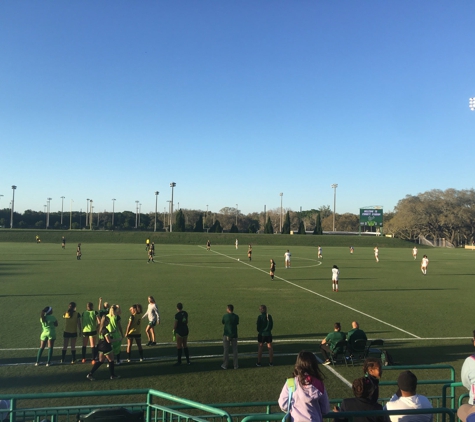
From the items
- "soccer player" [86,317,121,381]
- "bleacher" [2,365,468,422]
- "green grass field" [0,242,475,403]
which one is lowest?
"green grass field" [0,242,475,403]

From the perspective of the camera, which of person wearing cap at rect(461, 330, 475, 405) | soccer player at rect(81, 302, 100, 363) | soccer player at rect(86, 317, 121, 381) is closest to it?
person wearing cap at rect(461, 330, 475, 405)

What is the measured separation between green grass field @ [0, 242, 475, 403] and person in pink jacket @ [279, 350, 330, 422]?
16.0 feet

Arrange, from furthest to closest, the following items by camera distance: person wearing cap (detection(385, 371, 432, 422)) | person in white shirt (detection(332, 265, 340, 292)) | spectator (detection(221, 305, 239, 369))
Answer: person in white shirt (detection(332, 265, 340, 292)) < spectator (detection(221, 305, 239, 369)) < person wearing cap (detection(385, 371, 432, 422))

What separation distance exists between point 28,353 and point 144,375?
3789 millimetres

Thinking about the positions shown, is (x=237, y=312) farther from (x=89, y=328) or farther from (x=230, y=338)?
(x=89, y=328)

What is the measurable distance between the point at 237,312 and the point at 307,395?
45.4 ft

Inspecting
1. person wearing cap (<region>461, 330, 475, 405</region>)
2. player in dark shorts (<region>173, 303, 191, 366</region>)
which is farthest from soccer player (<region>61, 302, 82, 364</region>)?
person wearing cap (<region>461, 330, 475, 405</region>)

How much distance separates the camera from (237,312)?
1781 centimetres

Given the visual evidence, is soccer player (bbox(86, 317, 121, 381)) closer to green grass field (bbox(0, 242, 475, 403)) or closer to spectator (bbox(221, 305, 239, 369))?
green grass field (bbox(0, 242, 475, 403))

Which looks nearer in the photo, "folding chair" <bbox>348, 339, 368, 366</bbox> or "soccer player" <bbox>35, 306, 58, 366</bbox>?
"soccer player" <bbox>35, 306, 58, 366</bbox>

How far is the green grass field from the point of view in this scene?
9.86 m

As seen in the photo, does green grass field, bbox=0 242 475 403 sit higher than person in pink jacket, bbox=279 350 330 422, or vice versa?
person in pink jacket, bbox=279 350 330 422

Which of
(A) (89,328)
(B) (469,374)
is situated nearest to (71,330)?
(A) (89,328)

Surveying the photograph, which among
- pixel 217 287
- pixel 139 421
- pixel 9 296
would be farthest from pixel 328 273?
pixel 139 421
